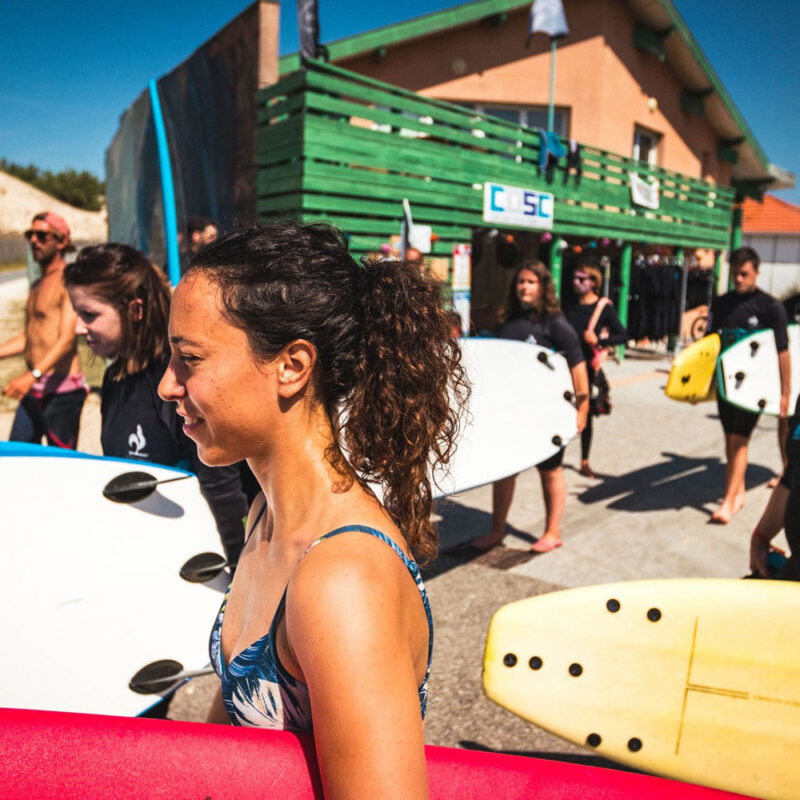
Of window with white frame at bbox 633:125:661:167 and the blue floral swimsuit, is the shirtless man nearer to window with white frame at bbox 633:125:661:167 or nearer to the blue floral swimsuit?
the blue floral swimsuit

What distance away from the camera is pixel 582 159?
1251cm

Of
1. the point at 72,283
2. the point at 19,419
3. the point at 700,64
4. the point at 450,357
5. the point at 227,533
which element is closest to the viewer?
the point at 450,357

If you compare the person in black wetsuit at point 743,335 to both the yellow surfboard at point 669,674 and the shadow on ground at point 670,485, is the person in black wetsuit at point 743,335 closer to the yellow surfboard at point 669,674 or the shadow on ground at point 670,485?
the shadow on ground at point 670,485

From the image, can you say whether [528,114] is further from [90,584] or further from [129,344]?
[90,584]

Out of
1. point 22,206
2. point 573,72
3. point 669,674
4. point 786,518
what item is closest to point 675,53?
point 573,72

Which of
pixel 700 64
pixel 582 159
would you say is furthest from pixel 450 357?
pixel 700 64

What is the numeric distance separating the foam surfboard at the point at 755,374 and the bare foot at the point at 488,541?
1.88m

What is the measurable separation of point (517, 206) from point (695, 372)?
6643mm

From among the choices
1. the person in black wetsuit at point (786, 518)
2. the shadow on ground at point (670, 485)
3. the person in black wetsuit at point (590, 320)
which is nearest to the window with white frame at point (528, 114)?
the person in black wetsuit at point (590, 320)

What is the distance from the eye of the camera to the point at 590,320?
5922 mm

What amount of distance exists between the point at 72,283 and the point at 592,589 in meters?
1.91

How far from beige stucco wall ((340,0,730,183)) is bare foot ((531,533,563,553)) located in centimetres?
960

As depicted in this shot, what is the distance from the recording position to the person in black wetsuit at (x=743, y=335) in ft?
16.6

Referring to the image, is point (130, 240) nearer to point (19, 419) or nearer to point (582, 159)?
point (19, 419)
